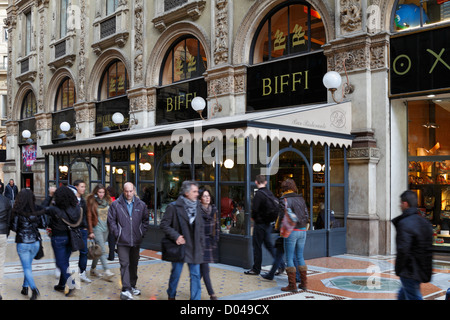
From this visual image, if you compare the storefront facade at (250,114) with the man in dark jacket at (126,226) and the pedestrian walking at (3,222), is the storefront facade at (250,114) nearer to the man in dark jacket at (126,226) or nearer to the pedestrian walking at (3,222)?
the man in dark jacket at (126,226)

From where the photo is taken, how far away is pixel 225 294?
7.24 meters

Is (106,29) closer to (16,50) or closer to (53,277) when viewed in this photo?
(16,50)

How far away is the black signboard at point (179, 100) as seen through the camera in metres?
16.0

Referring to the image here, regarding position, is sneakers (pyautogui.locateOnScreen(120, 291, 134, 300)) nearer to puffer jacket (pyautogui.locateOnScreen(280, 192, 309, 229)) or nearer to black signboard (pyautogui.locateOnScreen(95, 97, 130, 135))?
puffer jacket (pyautogui.locateOnScreen(280, 192, 309, 229))

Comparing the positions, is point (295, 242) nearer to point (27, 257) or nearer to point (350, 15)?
point (27, 257)

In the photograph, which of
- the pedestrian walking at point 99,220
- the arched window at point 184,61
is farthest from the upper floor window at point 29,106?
the pedestrian walking at point 99,220

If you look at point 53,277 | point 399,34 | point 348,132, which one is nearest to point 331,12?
point 399,34

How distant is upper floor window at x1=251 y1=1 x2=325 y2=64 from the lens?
12.8m

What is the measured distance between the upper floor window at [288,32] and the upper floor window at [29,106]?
1740cm

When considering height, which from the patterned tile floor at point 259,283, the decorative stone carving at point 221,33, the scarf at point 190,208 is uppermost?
the decorative stone carving at point 221,33

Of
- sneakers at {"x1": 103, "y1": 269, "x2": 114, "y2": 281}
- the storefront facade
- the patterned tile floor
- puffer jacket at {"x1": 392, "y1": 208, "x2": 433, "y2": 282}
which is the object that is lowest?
the patterned tile floor

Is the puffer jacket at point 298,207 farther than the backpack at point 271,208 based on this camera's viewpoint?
No

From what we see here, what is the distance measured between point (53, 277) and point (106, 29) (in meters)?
14.1

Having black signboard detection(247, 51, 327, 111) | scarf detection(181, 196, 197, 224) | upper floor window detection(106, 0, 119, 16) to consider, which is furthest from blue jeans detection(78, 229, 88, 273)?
upper floor window detection(106, 0, 119, 16)
